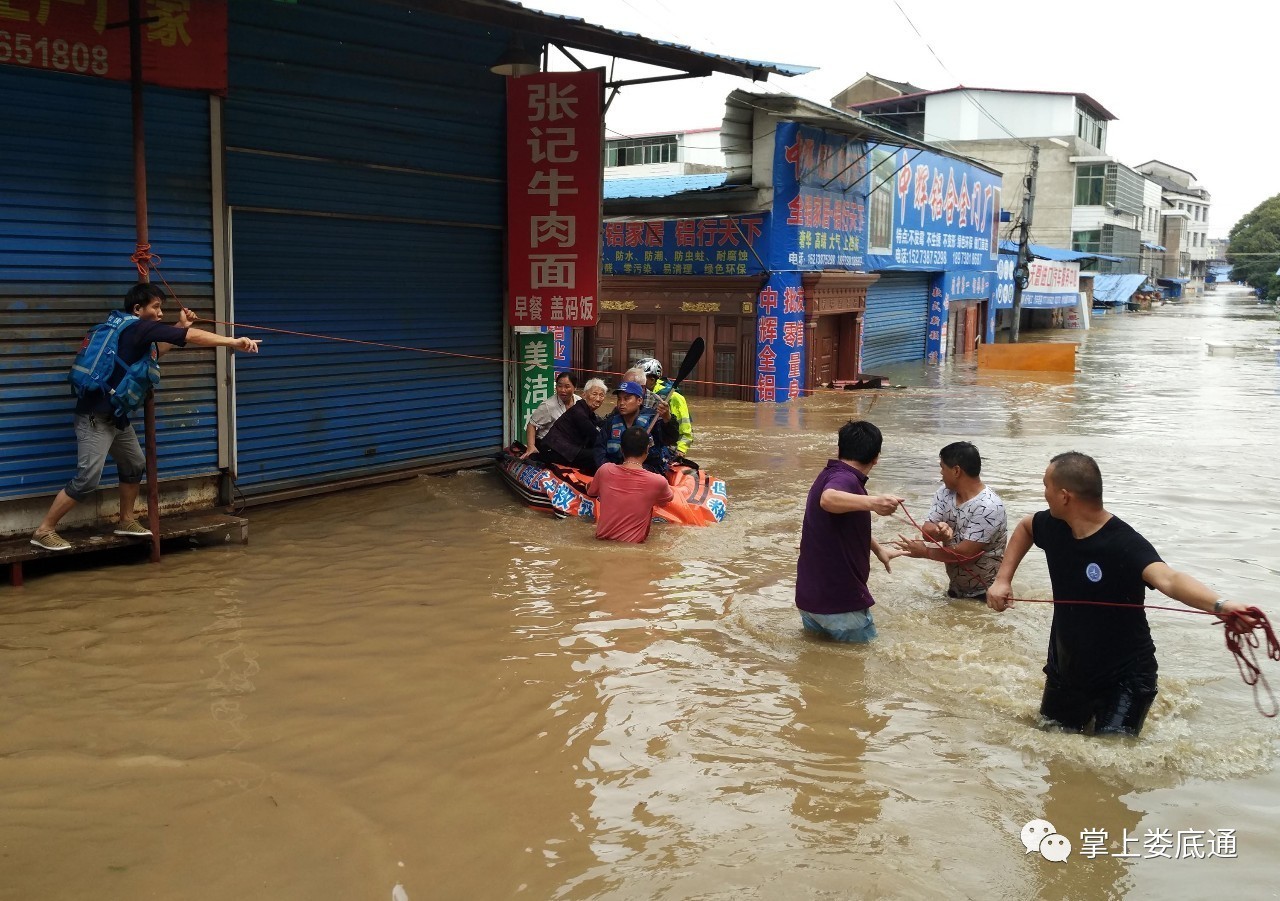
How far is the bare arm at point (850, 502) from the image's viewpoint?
5.53m

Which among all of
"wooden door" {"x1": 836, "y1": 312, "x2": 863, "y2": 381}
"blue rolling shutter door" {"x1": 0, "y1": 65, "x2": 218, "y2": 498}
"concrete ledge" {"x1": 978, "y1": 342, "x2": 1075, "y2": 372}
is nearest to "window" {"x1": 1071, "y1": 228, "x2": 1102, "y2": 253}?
"concrete ledge" {"x1": 978, "y1": 342, "x2": 1075, "y2": 372}

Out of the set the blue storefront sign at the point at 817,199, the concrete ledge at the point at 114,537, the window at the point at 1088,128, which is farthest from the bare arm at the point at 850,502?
the window at the point at 1088,128

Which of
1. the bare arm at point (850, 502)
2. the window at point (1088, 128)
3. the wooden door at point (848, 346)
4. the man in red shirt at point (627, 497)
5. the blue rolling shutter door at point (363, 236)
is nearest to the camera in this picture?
the bare arm at point (850, 502)

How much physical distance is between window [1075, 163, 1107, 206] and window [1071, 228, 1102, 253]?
183cm

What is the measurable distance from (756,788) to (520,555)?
4.23 meters

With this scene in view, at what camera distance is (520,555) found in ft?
28.4

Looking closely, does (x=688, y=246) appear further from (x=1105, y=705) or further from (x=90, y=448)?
(x=1105, y=705)

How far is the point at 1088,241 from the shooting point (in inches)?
2484

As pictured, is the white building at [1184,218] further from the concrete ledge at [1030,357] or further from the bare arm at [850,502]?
the bare arm at [850,502]

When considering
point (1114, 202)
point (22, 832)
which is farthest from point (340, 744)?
point (1114, 202)

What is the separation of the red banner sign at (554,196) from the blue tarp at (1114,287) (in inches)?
2252

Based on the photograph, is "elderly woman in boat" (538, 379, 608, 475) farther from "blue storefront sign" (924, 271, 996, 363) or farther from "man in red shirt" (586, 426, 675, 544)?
"blue storefront sign" (924, 271, 996, 363)

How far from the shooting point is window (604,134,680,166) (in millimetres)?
45500

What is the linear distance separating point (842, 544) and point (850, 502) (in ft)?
1.32
